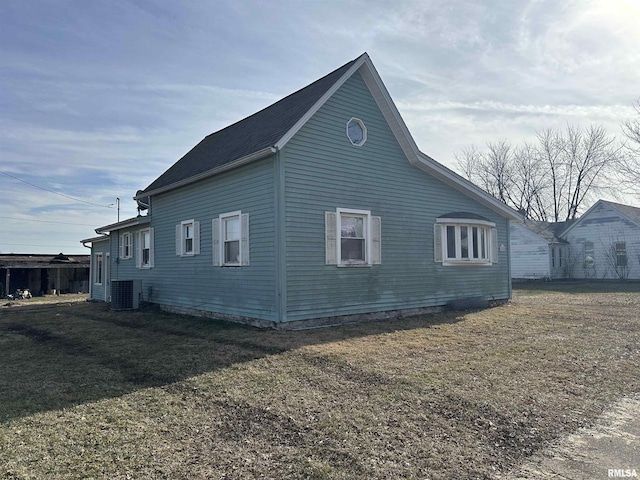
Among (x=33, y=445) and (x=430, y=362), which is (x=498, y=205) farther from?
(x=33, y=445)

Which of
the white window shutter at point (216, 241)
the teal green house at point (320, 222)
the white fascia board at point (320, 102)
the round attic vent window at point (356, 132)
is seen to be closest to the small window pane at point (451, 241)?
the teal green house at point (320, 222)

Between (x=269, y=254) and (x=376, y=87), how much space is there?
5526mm

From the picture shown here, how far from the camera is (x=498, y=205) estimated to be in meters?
15.3

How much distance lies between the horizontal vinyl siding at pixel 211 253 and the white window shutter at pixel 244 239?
0.38 ft

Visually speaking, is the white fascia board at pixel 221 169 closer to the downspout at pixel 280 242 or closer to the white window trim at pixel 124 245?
the downspout at pixel 280 242

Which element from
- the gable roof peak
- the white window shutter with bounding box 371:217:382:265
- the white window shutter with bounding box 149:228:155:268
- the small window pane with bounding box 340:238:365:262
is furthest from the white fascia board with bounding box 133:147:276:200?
the white window shutter with bounding box 371:217:382:265

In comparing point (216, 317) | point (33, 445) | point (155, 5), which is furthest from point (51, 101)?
point (33, 445)

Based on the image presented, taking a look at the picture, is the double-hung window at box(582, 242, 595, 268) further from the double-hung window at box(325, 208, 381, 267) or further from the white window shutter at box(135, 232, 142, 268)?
the white window shutter at box(135, 232, 142, 268)

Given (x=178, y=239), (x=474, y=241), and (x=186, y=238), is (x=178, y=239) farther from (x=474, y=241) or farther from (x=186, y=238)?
(x=474, y=241)

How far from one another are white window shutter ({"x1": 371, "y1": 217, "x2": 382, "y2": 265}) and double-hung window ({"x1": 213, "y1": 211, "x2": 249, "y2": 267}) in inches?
132

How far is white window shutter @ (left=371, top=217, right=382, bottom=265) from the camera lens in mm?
11617

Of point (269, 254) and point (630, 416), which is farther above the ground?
point (269, 254)

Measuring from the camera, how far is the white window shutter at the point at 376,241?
38.1 feet
